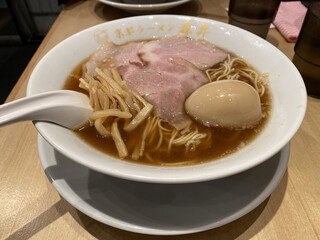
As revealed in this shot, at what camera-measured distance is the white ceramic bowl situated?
70cm

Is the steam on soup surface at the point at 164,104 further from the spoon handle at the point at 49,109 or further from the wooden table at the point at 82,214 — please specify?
the wooden table at the point at 82,214

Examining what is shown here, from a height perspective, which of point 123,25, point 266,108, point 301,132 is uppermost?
point 123,25

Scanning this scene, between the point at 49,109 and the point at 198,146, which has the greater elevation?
the point at 49,109

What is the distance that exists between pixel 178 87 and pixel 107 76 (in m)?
0.29

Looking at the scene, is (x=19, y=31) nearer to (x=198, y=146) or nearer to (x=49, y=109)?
(x=49, y=109)

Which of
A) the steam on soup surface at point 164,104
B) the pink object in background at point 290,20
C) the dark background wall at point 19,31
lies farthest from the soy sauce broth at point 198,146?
the dark background wall at point 19,31

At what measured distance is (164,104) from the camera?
41.8 inches

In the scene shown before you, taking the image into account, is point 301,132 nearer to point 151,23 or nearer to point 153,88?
point 153,88

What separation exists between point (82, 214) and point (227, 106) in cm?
61

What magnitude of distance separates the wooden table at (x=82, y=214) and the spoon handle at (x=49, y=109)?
294 mm

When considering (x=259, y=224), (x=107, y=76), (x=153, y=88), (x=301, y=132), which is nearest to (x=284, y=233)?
(x=259, y=224)

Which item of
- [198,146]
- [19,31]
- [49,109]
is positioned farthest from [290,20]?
[19,31]

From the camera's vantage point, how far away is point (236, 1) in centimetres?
179

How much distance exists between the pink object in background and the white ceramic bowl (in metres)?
0.71
